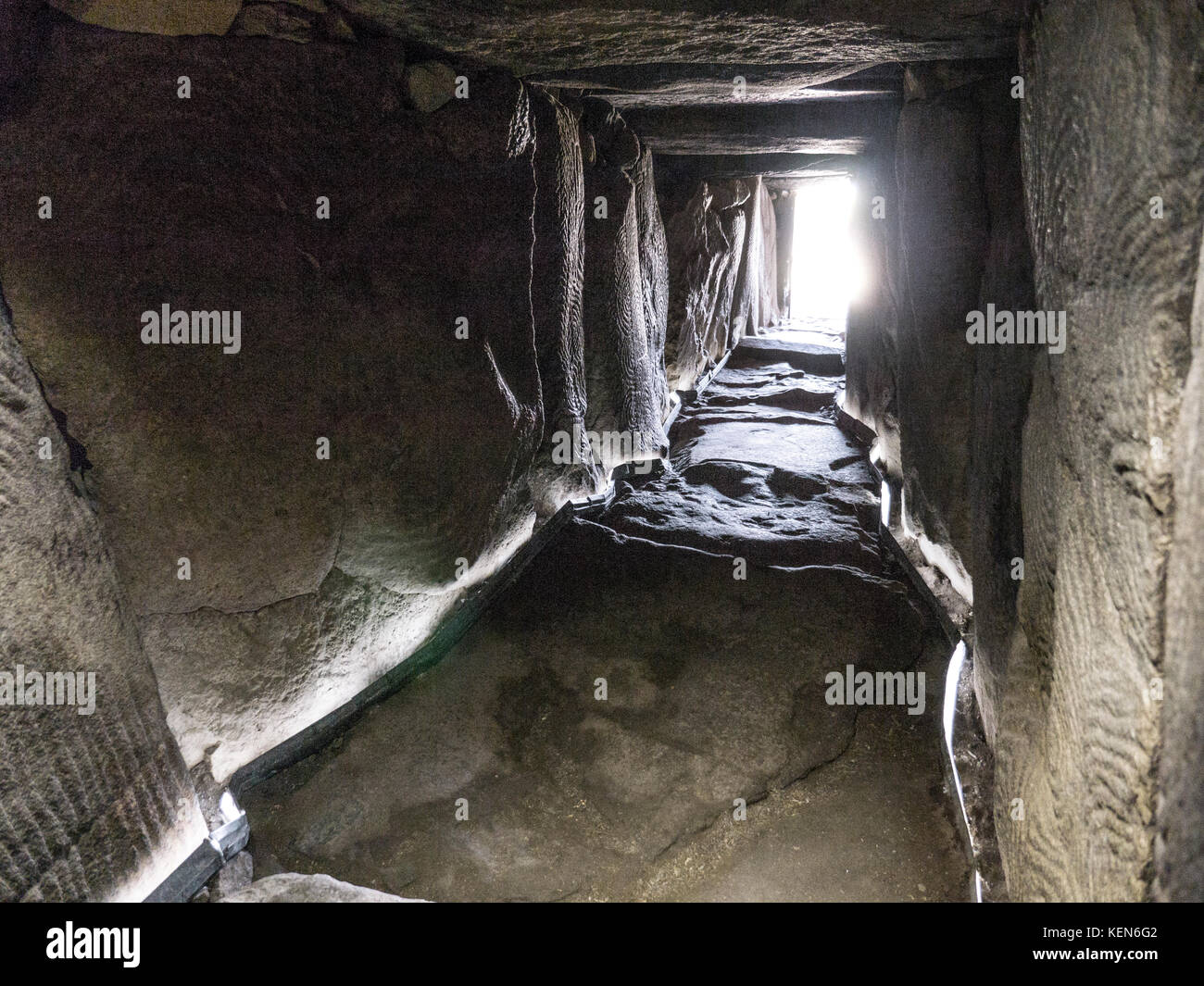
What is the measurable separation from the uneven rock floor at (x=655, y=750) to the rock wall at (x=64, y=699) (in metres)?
0.59

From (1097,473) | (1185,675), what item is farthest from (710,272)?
(1185,675)

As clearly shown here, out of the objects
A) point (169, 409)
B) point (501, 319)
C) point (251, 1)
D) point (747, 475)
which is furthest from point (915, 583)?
point (251, 1)

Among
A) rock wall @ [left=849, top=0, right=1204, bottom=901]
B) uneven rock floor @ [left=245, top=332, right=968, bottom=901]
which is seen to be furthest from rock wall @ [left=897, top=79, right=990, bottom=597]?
uneven rock floor @ [left=245, top=332, right=968, bottom=901]

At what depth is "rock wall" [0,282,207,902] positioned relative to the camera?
1.96 meters

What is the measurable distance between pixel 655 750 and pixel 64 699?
6.60 feet

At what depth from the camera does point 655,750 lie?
10.4ft

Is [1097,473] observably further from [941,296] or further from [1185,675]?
[941,296]

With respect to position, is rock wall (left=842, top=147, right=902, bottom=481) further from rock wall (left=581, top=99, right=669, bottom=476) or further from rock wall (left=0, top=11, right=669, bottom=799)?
rock wall (left=0, top=11, right=669, bottom=799)

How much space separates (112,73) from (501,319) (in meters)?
1.77

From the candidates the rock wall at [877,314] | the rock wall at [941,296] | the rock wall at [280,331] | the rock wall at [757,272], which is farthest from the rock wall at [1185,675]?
the rock wall at [757,272]

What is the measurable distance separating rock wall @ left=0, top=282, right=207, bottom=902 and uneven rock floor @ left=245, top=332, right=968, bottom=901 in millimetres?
591

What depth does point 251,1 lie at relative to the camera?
8.26ft

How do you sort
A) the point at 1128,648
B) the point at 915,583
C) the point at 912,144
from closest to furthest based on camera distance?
the point at 1128,648 < the point at 912,144 < the point at 915,583

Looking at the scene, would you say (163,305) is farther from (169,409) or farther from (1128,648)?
(1128,648)
